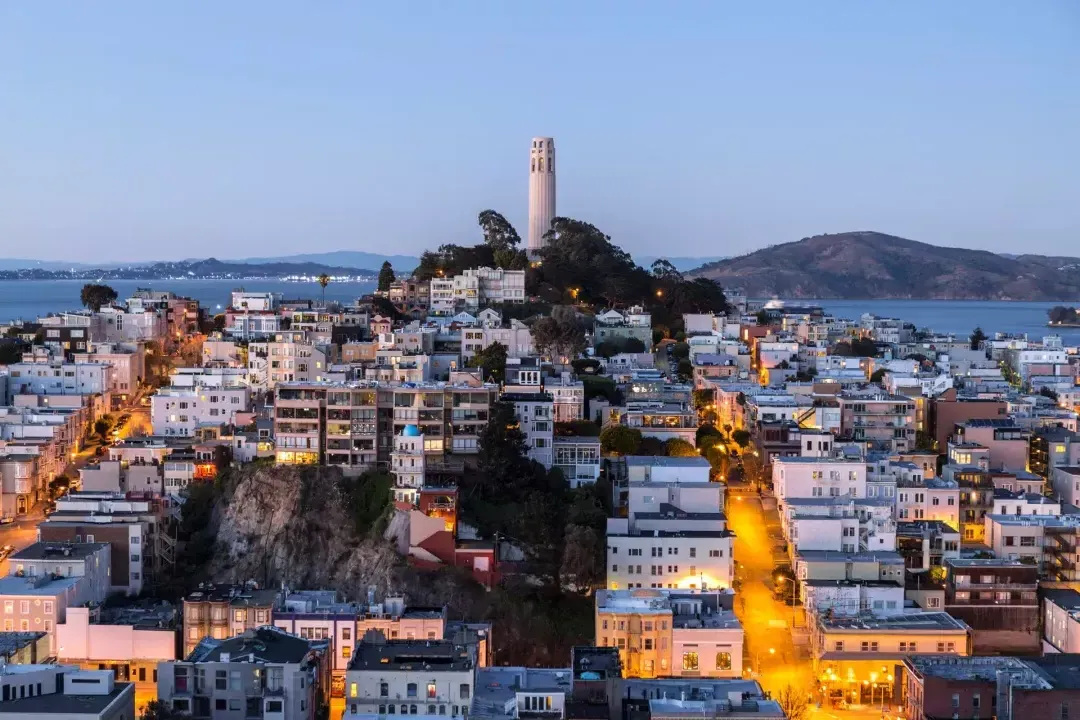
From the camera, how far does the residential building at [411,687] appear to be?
1454cm

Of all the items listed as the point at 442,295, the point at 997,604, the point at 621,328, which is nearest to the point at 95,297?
the point at 442,295

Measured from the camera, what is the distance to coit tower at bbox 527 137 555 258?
4306cm

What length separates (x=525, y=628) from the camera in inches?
733

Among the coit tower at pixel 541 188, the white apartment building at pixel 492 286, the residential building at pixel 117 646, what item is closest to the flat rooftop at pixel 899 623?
the residential building at pixel 117 646

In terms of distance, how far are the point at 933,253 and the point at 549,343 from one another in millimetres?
128553

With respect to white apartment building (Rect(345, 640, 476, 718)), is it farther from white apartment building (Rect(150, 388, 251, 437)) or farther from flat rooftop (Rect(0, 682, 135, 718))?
white apartment building (Rect(150, 388, 251, 437))

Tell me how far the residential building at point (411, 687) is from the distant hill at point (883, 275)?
113 m

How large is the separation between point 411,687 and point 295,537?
267 inches

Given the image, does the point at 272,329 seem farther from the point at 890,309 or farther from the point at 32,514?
the point at 890,309

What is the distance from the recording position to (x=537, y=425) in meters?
22.4

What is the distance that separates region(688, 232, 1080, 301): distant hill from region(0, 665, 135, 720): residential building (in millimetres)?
114382

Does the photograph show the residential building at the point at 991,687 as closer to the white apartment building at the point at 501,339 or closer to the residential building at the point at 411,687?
the residential building at the point at 411,687

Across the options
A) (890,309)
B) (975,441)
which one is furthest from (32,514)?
(890,309)

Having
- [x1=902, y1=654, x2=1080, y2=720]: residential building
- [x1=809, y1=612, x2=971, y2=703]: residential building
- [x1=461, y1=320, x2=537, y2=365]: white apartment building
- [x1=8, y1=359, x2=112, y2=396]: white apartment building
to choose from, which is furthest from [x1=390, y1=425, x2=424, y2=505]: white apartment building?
[x1=8, y1=359, x2=112, y2=396]: white apartment building
